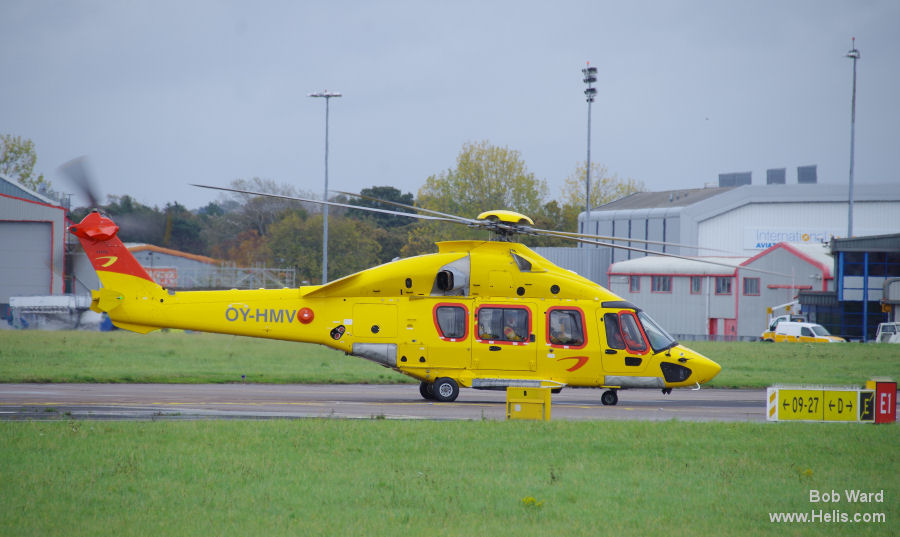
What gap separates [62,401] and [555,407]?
420 inches

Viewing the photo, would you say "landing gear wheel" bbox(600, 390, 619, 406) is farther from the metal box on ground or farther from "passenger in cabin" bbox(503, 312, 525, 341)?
the metal box on ground

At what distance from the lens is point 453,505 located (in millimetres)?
9766

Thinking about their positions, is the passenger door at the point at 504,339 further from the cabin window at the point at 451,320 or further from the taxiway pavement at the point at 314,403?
the taxiway pavement at the point at 314,403

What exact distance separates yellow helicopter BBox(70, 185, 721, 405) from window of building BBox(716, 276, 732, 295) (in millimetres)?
42657

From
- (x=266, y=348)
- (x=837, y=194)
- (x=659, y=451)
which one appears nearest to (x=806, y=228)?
(x=837, y=194)

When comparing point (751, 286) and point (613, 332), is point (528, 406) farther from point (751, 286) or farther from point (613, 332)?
point (751, 286)

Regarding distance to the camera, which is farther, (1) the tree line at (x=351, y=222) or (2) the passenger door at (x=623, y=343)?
(1) the tree line at (x=351, y=222)

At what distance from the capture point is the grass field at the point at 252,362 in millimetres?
25078

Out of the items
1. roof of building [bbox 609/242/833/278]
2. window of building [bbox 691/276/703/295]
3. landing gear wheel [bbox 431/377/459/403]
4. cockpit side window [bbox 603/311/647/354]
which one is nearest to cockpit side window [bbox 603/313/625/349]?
cockpit side window [bbox 603/311/647/354]

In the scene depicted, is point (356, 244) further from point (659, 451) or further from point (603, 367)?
point (659, 451)

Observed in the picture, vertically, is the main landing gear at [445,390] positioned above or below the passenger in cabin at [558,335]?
below

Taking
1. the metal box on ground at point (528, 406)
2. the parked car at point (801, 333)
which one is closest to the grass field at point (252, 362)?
the parked car at point (801, 333)

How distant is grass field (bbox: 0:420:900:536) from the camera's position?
Answer: 909 centimetres

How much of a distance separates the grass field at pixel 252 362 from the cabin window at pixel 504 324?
23.6 feet
